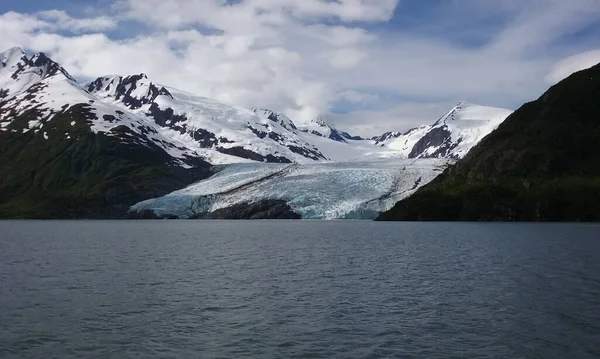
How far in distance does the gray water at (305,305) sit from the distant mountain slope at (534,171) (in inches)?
3019

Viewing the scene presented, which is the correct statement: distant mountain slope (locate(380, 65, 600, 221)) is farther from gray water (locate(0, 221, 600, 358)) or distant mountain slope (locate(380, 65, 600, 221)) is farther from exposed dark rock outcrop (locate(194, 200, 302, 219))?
gray water (locate(0, 221, 600, 358))

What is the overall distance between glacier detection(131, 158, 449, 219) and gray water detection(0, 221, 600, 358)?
4050 inches

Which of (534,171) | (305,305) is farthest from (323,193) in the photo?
(305,305)

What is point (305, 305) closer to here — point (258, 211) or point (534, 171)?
point (534, 171)

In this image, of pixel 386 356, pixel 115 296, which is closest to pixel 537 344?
pixel 386 356

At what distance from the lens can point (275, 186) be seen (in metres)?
184

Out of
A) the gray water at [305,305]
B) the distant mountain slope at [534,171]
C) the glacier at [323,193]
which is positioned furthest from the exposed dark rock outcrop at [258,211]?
the gray water at [305,305]

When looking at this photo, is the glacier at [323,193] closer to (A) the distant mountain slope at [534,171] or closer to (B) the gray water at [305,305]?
(A) the distant mountain slope at [534,171]

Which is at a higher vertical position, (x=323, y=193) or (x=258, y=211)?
(x=323, y=193)

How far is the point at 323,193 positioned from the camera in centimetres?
16925

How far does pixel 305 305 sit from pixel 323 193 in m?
137

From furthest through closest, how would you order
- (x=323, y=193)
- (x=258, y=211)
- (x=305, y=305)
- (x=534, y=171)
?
1. (x=258, y=211)
2. (x=323, y=193)
3. (x=534, y=171)
4. (x=305, y=305)

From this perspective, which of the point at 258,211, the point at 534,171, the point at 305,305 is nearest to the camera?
the point at 305,305

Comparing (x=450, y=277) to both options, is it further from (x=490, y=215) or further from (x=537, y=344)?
(x=490, y=215)
